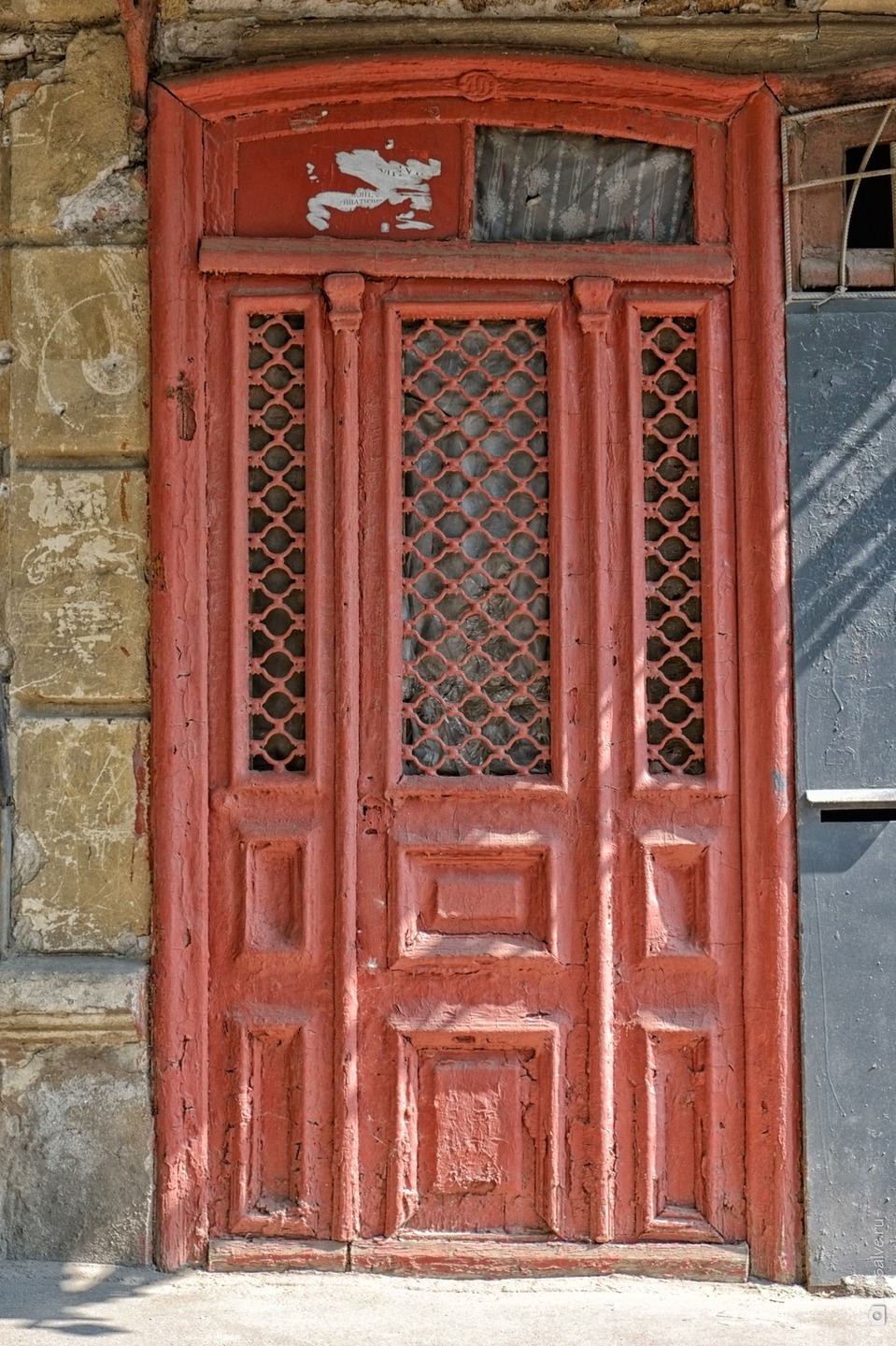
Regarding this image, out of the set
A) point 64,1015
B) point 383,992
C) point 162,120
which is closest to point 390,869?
point 383,992

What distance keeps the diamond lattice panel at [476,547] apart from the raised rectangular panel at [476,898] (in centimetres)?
23

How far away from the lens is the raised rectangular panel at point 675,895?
338cm

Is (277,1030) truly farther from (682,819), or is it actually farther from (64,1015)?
(682,819)

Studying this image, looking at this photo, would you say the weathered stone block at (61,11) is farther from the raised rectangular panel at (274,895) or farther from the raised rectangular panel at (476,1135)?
the raised rectangular panel at (476,1135)

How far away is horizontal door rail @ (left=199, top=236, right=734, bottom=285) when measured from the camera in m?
3.38

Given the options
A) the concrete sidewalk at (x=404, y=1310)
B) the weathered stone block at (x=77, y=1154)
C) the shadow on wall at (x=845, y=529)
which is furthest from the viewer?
the shadow on wall at (x=845, y=529)

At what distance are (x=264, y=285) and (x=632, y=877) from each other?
1961mm

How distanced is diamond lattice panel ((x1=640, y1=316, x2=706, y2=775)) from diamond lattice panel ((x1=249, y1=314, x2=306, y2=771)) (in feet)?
3.24

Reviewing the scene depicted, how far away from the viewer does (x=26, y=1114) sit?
10.8 feet

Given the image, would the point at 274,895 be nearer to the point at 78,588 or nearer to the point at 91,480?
the point at 78,588

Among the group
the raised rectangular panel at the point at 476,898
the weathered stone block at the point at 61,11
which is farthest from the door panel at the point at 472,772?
the weathered stone block at the point at 61,11

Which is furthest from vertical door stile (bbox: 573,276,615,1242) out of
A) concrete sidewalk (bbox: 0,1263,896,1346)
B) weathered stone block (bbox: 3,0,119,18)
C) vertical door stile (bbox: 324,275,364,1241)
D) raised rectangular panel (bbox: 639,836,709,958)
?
weathered stone block (bbox: 3,0,119,18)

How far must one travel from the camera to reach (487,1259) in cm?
330

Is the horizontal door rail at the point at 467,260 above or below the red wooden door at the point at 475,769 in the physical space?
above
